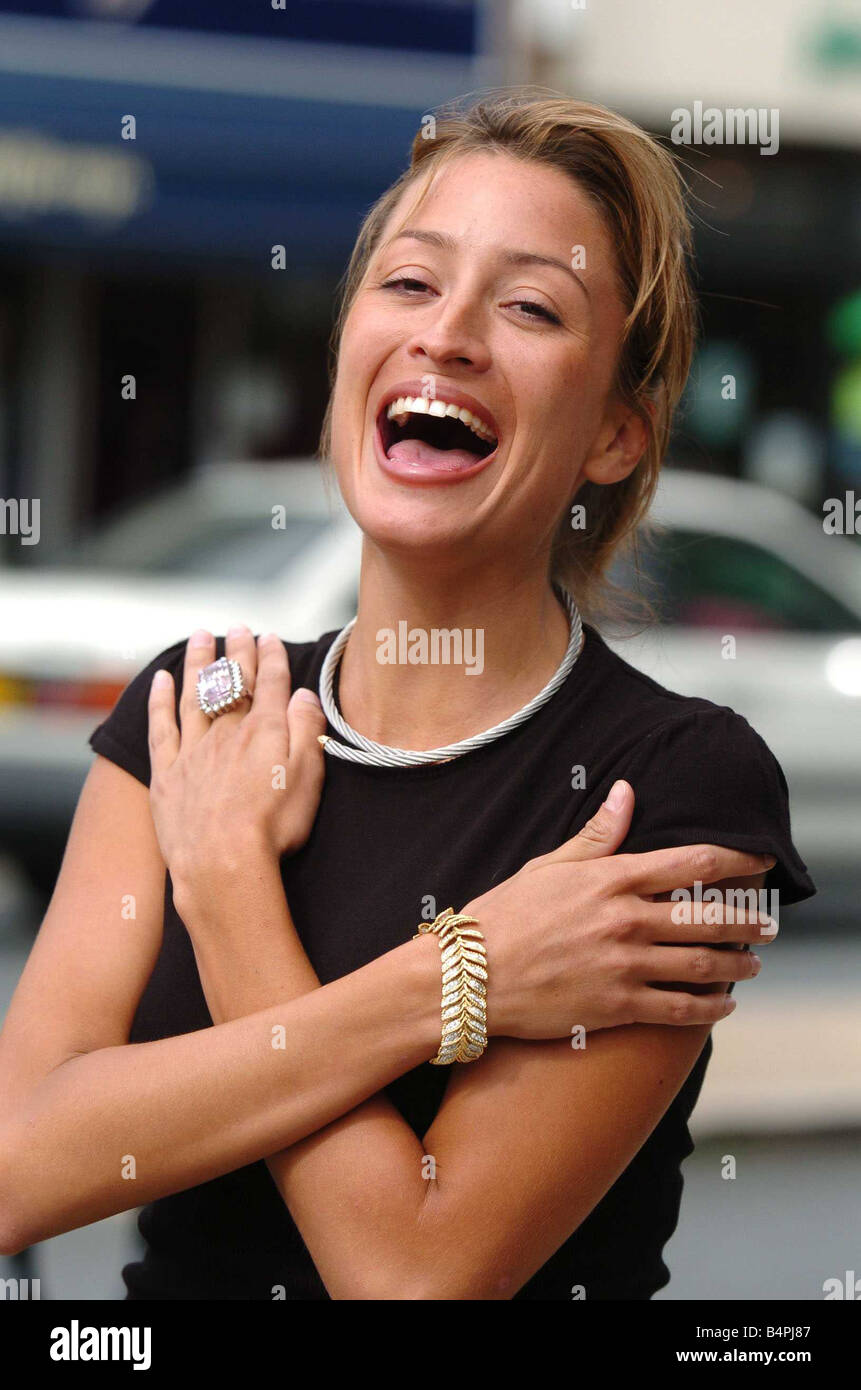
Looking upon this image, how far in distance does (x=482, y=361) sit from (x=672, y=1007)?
2.47 ft

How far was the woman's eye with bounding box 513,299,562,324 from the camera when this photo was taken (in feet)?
6.42

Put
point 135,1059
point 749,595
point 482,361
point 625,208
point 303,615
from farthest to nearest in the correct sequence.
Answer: point 749,595 < point 303,615 < point 625,208 < point 482,361 < point 135,1059

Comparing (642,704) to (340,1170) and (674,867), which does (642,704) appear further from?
(340,1170)

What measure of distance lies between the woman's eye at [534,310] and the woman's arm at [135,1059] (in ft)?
2.43

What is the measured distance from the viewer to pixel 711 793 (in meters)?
1.81

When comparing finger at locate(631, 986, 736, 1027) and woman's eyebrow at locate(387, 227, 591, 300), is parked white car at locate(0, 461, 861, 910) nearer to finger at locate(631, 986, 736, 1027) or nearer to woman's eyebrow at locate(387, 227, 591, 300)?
woman's eyebrow at locate(387, 227, 591, 300)

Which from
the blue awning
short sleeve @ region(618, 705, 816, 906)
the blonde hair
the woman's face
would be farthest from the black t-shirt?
the blue awning

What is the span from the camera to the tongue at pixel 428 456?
77.2 inches

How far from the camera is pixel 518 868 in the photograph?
1.88 m

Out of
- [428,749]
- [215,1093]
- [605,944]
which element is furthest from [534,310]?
[215,1093]

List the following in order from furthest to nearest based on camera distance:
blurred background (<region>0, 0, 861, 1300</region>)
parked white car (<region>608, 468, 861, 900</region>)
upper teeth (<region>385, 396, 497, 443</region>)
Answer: parked white car (<region>608, 468, 861, 900</region>)
blurred background (<region>0, 0, 861, 1300</region>)
upper teeth (<region>385, 396, 497, 443</region>)

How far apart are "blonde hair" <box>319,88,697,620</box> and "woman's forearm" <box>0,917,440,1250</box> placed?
73 cm

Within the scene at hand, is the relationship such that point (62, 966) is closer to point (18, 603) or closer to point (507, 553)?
point (507, 553)
